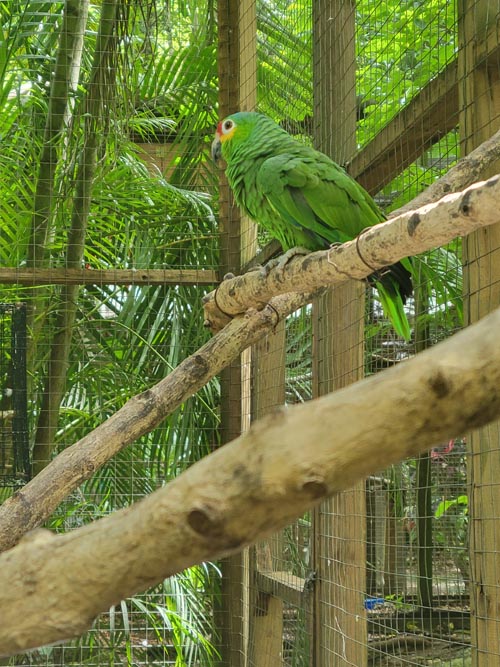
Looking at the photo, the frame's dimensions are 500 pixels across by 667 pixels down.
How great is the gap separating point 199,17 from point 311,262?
7.62 feet

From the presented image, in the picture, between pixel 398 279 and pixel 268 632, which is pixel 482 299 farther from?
pixel 268 632

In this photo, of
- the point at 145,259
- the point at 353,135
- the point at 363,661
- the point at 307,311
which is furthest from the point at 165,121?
the point at 363,661

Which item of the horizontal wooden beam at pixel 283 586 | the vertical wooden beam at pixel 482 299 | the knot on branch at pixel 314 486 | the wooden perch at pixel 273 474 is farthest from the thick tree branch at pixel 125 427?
the knot on branch at pixel 314 486

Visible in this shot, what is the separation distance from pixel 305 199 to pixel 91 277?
39.3 inches

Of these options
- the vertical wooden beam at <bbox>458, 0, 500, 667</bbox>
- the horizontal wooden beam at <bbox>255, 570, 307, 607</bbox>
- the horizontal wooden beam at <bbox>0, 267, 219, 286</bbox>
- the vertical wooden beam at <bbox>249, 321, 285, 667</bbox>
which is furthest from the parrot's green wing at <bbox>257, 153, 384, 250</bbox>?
the horizontal wooden beam at <bbox>255, 570, 307, 607</bbox>

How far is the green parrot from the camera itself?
5.61 feet

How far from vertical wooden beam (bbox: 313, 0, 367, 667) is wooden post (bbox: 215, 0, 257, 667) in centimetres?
65

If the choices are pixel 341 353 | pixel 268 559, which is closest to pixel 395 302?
pixel 341 353

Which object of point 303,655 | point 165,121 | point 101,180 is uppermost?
point 165,121

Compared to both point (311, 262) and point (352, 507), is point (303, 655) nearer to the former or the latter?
point (352, 507)

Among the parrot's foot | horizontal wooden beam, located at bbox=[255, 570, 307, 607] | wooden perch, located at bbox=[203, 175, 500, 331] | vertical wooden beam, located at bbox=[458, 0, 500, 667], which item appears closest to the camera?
wooden perch, located at bbox=[203, 175, 500, 331]

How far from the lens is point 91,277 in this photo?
2592 millimetres

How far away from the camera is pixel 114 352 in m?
3.32

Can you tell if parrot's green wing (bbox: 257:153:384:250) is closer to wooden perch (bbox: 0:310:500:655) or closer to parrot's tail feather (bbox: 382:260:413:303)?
parrot's tail feather (bbox: 382:260:413:303)
